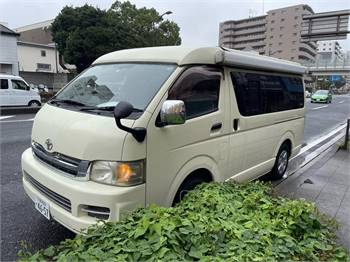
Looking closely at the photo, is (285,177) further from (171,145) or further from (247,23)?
(247,23)

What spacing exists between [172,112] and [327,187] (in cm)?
392

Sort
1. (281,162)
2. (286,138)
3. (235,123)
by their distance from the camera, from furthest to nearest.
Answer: (281,162), (286,138), (235,123)

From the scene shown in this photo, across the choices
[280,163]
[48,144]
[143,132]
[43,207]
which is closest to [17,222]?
[43,207]

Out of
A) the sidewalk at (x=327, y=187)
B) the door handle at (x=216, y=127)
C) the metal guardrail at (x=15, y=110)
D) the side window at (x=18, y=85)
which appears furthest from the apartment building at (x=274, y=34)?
the door handle at (x=216, y=127)

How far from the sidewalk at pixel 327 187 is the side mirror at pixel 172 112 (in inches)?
86.5

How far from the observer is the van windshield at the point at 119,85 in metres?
3.10

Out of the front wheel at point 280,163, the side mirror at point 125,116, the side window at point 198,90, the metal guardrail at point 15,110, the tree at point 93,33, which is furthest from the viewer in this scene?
the tree at point 93,33

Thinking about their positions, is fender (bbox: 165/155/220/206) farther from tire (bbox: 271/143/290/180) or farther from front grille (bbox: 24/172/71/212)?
tire (bbox: 271/143/290/180)

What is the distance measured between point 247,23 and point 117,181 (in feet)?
345

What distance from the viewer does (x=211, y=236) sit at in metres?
2.04

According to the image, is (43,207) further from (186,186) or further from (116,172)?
(186,186)

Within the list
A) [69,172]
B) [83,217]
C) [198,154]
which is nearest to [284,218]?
[198,154]

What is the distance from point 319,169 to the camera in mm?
6633

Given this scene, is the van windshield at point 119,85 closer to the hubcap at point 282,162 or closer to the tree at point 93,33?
the hubcap at point 282,162
